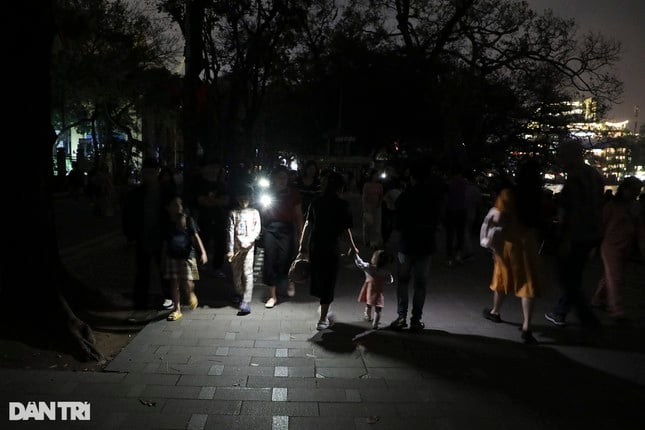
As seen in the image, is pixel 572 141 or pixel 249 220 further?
pixel 249 220

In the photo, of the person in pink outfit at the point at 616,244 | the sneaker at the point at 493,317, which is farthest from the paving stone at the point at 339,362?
the person in pink outfit at the point at 616,244

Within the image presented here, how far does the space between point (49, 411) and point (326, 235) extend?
10.0ft

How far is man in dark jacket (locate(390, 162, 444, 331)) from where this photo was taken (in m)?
5.84

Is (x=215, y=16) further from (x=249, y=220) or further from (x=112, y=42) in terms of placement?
(x=112, y=42)

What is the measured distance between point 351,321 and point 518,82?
2635 cm

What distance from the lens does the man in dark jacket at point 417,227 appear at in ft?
19.1

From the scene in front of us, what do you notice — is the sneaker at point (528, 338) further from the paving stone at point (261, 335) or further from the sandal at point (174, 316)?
the sandal at point (174, 316)

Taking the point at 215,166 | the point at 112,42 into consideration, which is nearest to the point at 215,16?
the point at 215,166

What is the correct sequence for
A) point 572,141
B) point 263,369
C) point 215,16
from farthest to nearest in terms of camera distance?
point 215,16
point 572,141
point 263,369

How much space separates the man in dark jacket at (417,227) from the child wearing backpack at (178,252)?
2.30m

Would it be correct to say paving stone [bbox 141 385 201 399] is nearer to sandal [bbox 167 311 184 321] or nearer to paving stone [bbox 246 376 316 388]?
paving stone [bbox 246 376 316 388]

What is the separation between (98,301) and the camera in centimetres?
675

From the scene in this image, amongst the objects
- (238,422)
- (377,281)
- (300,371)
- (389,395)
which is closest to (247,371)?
(300,371)

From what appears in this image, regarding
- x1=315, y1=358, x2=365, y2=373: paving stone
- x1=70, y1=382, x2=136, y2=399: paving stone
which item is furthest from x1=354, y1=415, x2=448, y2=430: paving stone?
x1=70, y1=382, x2=136, y2=399: paving stone
